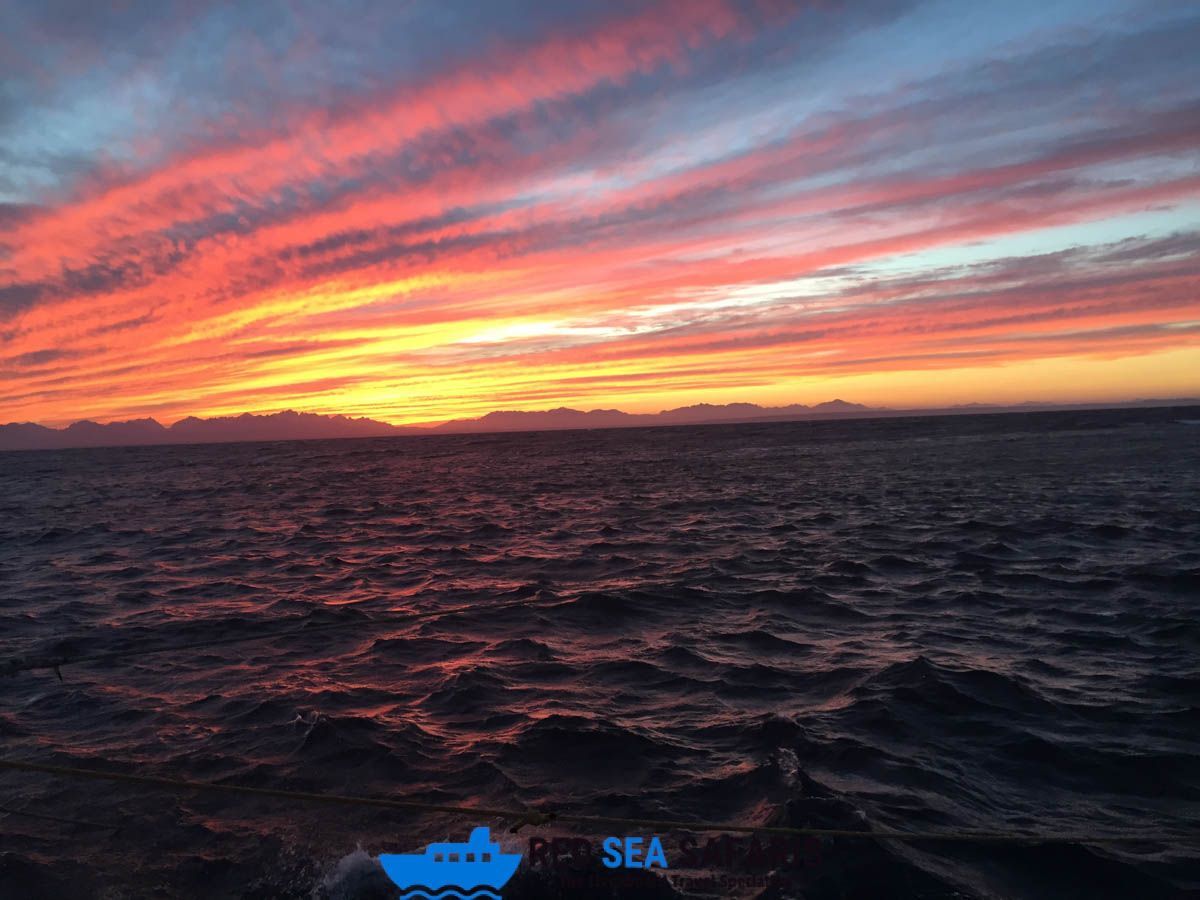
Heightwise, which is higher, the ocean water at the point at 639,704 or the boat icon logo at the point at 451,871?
the boat icon logo at the point at 451,871

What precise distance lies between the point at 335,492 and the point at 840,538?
43306mm

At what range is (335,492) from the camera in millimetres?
55469

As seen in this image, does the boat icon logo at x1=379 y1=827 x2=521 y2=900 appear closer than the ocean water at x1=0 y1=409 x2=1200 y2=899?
Yes

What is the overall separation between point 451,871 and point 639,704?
4491 mm

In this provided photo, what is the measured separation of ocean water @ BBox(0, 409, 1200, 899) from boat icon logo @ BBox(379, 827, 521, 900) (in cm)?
19

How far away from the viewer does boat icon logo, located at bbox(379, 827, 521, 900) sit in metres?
6.01

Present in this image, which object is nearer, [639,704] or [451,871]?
[451,871]

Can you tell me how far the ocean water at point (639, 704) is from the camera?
21.5 ft

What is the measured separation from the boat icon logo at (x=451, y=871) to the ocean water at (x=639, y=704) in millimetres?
193

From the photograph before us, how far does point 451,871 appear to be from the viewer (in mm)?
6207

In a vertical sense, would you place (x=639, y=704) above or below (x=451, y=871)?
below

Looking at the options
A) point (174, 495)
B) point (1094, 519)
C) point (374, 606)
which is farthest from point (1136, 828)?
point (174, 495)

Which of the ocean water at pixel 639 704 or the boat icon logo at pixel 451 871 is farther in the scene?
the ocean water at pixel 639 704

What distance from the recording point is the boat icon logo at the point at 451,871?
6012mm
